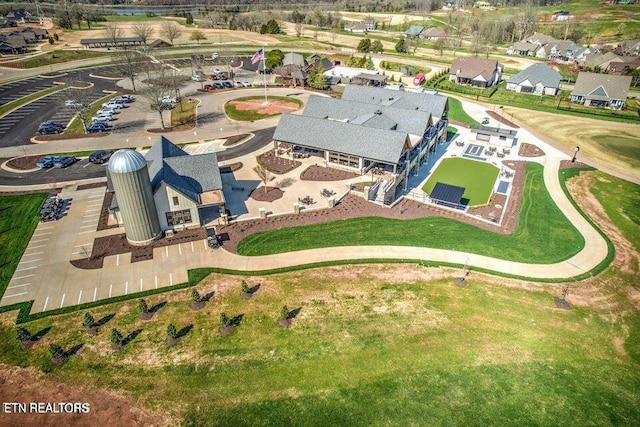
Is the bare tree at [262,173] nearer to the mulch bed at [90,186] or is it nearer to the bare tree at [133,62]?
the mulch bed at [90,186]

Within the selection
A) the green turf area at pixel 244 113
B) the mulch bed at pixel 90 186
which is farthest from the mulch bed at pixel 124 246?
the green turf area at pixel 244 113

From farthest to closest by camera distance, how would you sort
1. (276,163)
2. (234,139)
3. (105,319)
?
(234,139) < (276,163) < (105,319)

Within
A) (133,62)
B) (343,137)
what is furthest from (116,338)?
(133,62)

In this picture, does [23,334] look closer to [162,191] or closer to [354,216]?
[162,191]

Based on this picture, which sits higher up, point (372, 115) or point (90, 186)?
point (372, 115)

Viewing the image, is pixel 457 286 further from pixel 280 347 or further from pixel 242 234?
pixel 242 234

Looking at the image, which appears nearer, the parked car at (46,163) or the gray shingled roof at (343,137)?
the gray shingled roof at (343,137)
